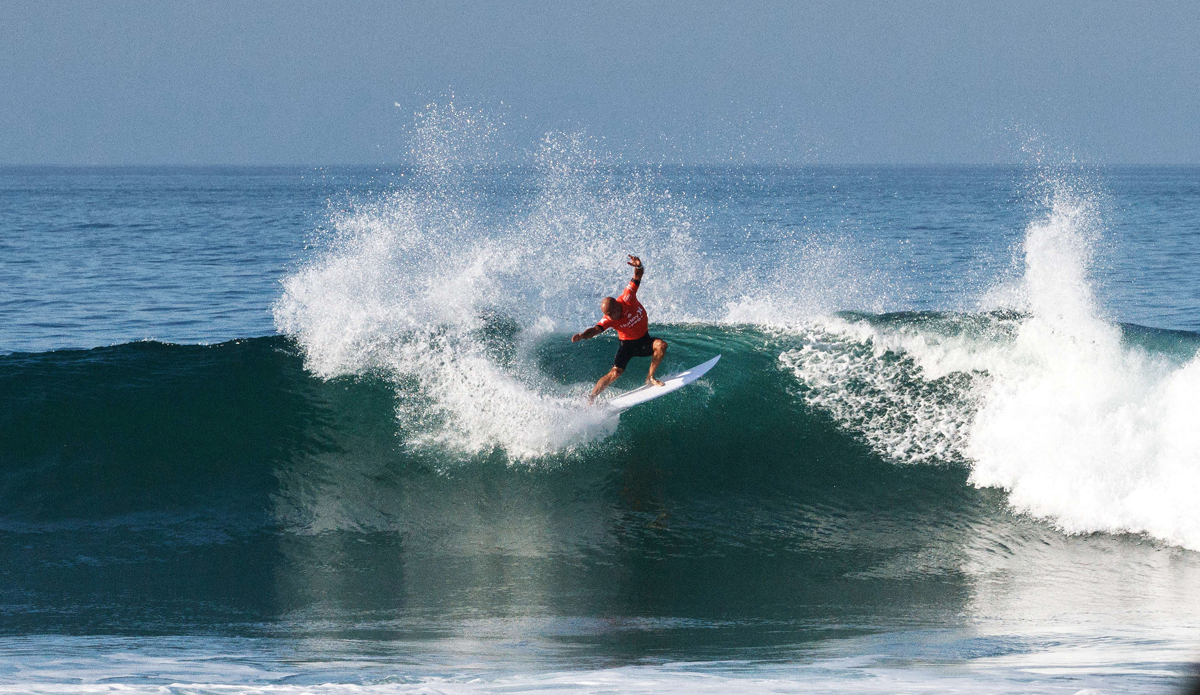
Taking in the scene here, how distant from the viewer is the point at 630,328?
8.66m

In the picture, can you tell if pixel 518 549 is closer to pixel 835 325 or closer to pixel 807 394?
pixel 807 394

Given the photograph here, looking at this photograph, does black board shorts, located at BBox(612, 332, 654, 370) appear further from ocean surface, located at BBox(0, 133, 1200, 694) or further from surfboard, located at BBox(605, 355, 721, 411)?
ocean surface, located at BBox(0, 133, 1200, 694)

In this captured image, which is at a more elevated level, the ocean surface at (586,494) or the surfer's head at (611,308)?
the surfer's head at (611,308)

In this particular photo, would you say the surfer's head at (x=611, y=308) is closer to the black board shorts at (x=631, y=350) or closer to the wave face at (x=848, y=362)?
the black board shorts at (x=631, y=350)

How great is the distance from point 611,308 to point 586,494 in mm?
1630

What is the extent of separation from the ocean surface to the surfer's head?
39.6 inches

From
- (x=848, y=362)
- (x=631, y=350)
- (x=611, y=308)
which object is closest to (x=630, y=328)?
(x=631, y=350)

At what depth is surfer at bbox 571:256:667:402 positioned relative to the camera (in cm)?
841

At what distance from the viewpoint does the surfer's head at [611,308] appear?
829cm

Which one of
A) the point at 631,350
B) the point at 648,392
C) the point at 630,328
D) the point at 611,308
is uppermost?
the point at 611,308

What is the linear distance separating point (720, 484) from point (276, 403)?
4.60m

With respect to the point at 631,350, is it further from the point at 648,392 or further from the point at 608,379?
the point at 648,392

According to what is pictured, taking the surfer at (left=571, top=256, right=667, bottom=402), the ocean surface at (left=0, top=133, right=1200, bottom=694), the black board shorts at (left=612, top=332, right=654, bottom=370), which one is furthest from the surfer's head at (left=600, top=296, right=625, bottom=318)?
the ocean surface at (left=0, top=133, right=1200, bottom=694)

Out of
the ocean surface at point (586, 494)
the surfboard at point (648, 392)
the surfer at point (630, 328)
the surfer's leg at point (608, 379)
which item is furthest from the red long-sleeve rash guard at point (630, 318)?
the ocean surface at point (586, 494)
